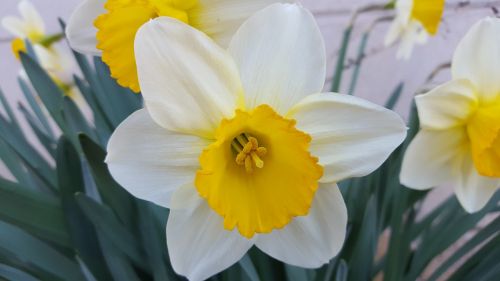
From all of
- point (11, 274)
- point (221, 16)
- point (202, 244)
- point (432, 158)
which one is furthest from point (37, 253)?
point (432, 158)

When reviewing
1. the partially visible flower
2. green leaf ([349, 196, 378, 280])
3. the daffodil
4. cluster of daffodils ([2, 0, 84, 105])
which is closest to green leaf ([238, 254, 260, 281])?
green leaf ([349, 196, 378, 280])

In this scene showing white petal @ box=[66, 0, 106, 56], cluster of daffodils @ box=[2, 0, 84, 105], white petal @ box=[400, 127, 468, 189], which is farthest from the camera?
cluster of daffodils @ box=[2, 0, 84, 105]

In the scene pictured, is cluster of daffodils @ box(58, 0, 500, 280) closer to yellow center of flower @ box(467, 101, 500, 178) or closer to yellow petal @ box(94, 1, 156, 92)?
yellow petal @ box(94, 1, 156, 92)

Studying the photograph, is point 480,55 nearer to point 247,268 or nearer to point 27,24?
point 247,268

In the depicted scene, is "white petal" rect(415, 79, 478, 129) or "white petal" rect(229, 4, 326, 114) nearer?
"white petal" rect(229, 4, 326, 114)

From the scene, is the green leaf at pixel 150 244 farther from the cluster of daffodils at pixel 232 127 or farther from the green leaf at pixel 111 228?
the cluster of daffodils at pixel 232 127
